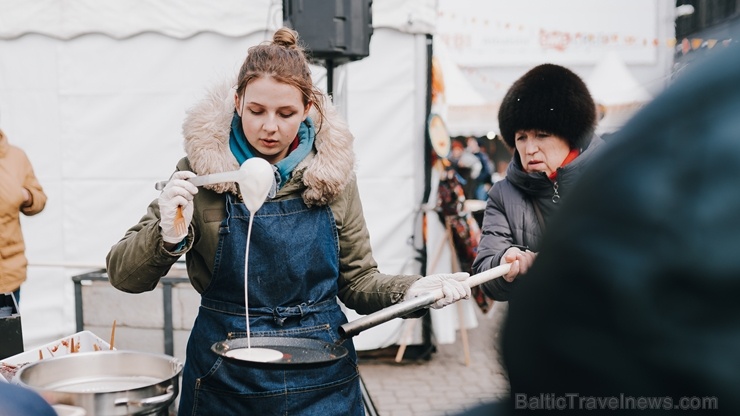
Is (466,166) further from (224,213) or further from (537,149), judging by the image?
(224,213)

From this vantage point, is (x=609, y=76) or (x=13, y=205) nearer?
(x=13, y=205)

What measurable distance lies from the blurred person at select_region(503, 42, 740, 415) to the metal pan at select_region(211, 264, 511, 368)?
3.34 feet

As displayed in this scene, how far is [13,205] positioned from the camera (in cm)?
410

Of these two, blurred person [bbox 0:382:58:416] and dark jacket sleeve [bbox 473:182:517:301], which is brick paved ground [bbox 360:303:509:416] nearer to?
dark jacket sleeve [bbox 473:182:517:301]

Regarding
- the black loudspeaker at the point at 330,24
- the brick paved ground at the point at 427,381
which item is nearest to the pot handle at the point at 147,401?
the black loudspeaker at the point at 330,24

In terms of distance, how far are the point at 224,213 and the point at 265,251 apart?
15 centimetres

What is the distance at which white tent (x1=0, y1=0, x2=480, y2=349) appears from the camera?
4.89m

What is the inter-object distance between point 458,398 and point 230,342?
3345mm

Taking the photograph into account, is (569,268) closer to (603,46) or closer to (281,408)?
(281,408)

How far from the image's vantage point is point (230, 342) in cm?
174

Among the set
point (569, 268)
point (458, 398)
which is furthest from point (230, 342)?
point (458, 398)

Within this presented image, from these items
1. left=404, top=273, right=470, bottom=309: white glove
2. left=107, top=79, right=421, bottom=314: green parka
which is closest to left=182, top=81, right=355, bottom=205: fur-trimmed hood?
left=107, top=79, right=421, bottom=314: green parka

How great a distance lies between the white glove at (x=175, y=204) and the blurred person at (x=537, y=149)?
39.9 inches

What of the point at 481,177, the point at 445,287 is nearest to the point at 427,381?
the point at 445,287
